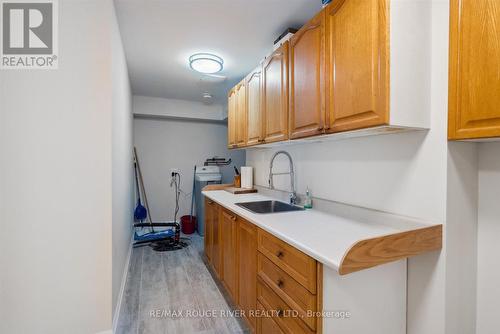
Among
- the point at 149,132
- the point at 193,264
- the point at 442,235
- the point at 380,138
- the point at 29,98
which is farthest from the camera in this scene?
the point at 149,132

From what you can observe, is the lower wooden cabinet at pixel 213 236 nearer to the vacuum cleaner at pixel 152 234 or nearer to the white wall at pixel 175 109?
the vacuum cleaner at pixel 152 234

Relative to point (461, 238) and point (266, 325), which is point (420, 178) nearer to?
point (461, 238)

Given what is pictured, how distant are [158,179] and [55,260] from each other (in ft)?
10.2

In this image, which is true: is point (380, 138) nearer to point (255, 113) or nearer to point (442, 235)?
point (442, 235)

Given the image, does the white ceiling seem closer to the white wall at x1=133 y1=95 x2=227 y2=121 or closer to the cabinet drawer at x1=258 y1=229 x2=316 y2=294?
the white wall at x1=133 y1=95 x2=227 y2=121

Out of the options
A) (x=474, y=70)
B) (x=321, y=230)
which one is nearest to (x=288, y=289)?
(x=321, y=230)

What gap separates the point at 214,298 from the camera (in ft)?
7.11

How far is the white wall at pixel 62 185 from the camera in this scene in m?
1.47

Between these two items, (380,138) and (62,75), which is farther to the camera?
(62,75)

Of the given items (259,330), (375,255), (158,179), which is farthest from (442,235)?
(158,179)

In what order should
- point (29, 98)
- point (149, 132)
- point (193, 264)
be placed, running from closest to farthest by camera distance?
point (29, 98)
point (193, 264)
point (149, 132)

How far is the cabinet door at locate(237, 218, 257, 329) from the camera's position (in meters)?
1.56

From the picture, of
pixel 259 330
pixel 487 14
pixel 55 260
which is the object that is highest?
pixel 487 14

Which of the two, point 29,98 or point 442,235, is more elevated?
point 29,98
